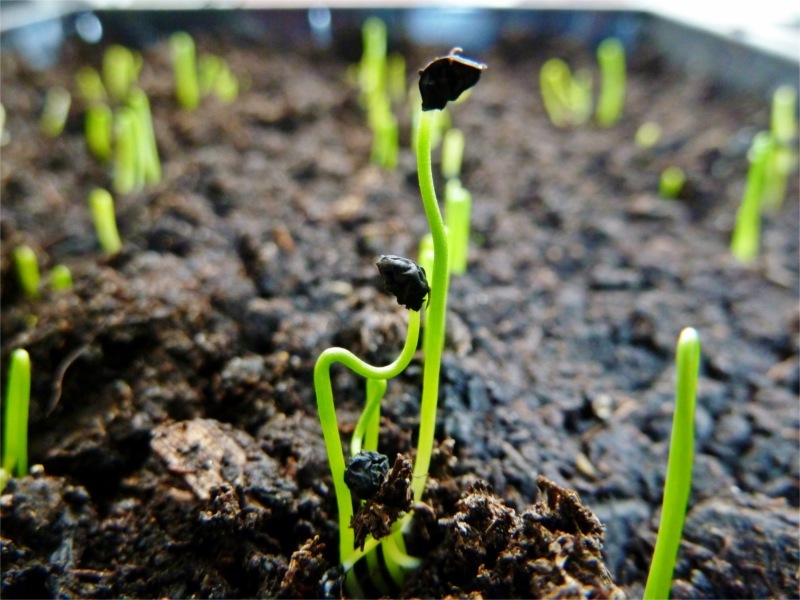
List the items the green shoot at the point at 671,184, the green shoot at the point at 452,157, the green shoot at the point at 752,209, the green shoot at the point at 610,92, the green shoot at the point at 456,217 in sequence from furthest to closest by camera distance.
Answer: the green shoot at the point at 610,92 → the green shoot at the point at 671,184 → the green shoot at the point at 452,157 → the green shoot at the point at 752,209 → the green shoot at the point at 456,217

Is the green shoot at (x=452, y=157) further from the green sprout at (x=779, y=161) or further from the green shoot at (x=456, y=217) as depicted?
the green sprout at (x=779, y=161)

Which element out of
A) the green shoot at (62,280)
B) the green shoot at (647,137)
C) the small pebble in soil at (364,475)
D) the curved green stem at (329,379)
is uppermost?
the green shoot at (647,137)

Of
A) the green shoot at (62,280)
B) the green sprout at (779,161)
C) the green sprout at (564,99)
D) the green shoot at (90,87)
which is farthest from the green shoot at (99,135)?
the green sprout at (779,161)

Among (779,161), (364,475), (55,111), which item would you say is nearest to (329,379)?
(364,475)

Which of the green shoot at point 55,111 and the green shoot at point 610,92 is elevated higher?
the green shoot at point 610,92

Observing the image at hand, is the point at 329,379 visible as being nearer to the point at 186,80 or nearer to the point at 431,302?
the point at 431,302

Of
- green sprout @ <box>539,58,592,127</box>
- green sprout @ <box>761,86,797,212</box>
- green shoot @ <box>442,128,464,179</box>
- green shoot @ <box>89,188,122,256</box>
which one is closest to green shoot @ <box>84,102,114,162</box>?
green shoot @ <box>89,188,122,256</box>

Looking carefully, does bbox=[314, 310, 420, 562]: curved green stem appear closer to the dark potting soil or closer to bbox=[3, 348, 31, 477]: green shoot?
the dark potting soil
